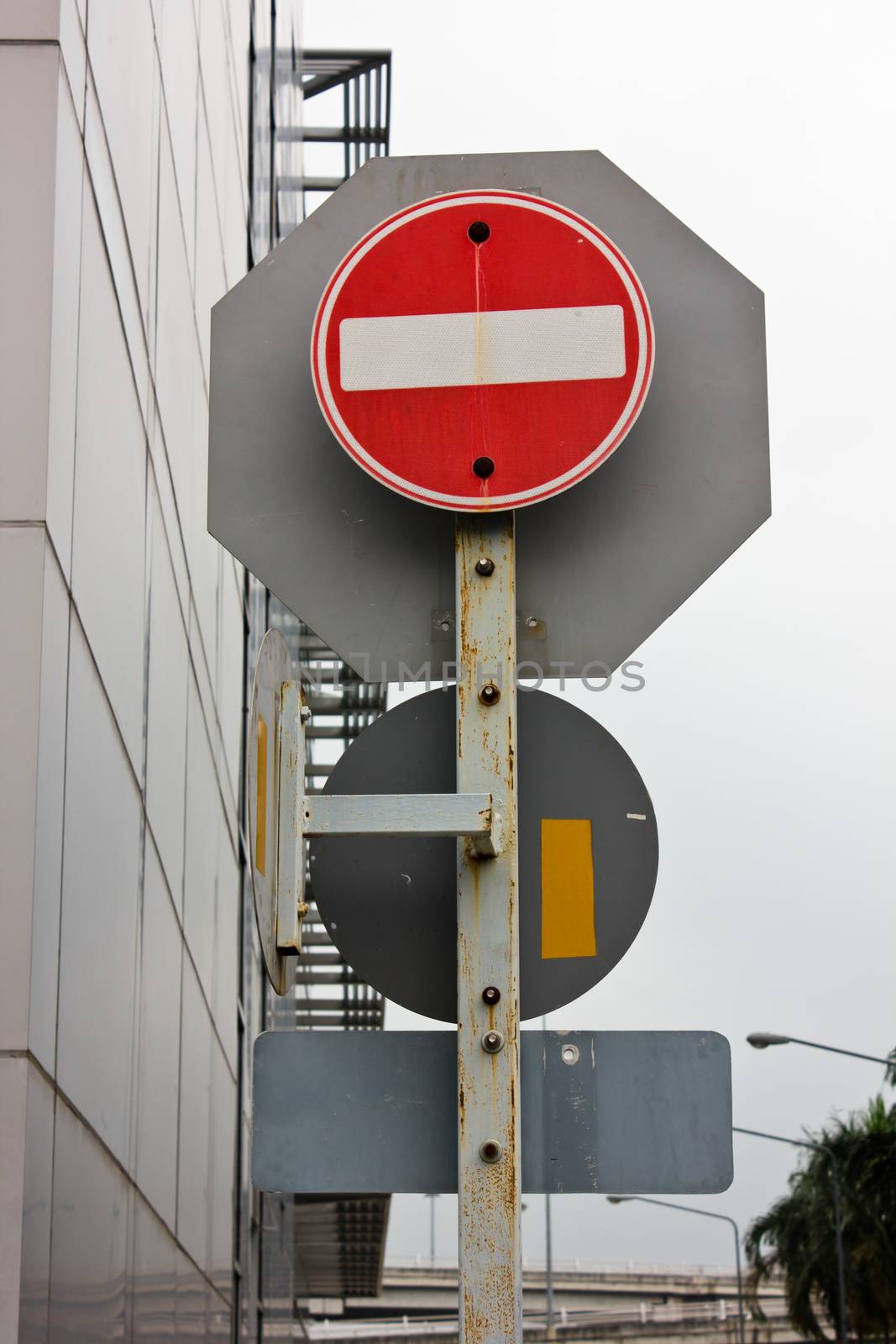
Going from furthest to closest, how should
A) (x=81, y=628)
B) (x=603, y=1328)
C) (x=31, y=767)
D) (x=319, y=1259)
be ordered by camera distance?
(x=603, y=1328) → (x=319, y=1259) → (x=81, y=628) → (x=31, y=767)

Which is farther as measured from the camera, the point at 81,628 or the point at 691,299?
Result: the point at 81,628

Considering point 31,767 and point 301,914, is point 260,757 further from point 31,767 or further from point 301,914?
point 31,767

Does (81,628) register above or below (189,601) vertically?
below

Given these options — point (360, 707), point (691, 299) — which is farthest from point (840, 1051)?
Result: point (691, 299)

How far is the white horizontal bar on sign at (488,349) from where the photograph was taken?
2.87 meters

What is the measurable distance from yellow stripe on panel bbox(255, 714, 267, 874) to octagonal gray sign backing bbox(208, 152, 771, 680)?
42cm

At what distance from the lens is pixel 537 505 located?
2.97 metres

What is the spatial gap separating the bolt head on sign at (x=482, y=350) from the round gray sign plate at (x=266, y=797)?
0.40 metres

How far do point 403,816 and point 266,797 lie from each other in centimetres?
20

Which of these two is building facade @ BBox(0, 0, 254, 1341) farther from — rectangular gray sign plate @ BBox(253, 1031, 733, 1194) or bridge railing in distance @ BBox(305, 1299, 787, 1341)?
bridge railing in distance @ BBox(305, 1299, 787, 1341)

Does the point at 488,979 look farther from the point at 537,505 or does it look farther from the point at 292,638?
the point at 292,638

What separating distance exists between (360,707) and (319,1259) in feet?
91.3

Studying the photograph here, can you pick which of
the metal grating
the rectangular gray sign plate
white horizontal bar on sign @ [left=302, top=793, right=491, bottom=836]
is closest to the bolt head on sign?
white horizontal bar on sign @ [left=302, top=793, right=491, bottom=836]

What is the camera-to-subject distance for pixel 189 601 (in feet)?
34.7
